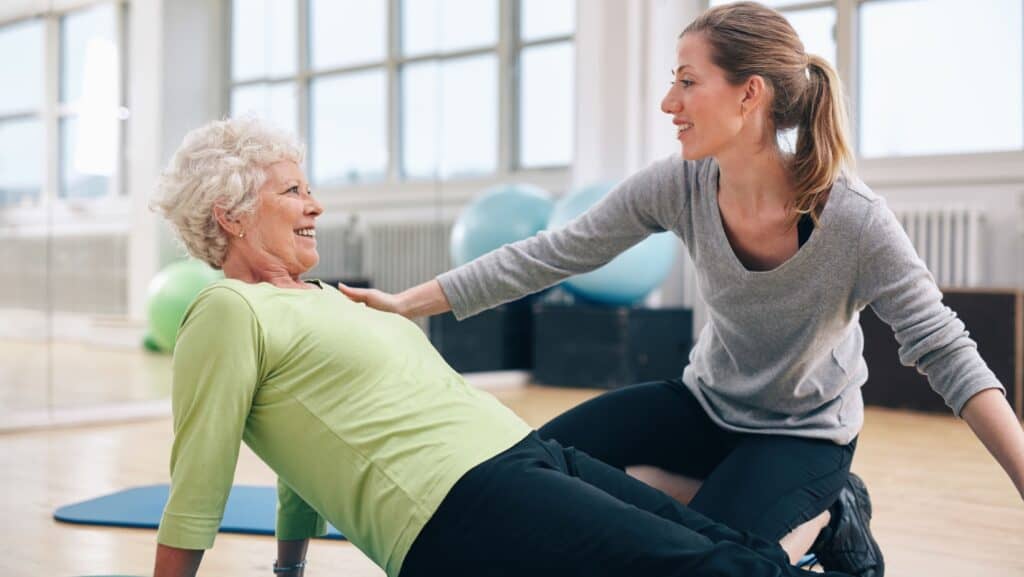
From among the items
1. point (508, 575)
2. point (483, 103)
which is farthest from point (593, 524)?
point (483, 103)

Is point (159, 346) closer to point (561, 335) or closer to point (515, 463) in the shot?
point (561, 335)

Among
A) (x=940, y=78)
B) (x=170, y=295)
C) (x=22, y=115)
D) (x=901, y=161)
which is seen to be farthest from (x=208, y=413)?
(x=940, y=78)

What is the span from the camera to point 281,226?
1.57 m

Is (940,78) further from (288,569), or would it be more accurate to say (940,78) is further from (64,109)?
(288,569)

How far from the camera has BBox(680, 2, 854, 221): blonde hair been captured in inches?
66.5

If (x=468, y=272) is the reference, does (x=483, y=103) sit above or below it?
above

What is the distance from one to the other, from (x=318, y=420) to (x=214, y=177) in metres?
0.37

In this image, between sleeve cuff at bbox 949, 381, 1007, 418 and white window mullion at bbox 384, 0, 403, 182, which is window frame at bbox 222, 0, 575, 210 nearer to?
white window mullion at bbox 384, 0, 403, 182

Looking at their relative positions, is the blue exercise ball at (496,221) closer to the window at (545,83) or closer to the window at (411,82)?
the window at (411,82)

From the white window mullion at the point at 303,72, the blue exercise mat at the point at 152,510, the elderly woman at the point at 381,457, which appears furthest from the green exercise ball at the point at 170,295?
the elderly woman at the point at 381,457

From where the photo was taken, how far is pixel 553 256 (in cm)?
191

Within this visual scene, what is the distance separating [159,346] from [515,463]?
9.60 feet

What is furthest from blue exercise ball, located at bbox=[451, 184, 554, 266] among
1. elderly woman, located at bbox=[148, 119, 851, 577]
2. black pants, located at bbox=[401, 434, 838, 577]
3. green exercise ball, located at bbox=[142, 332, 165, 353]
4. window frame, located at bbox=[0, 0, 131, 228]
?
black pants, located at bbox=[401, 434, 838, 577]

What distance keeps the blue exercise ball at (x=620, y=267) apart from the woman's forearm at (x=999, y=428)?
3.49 m
